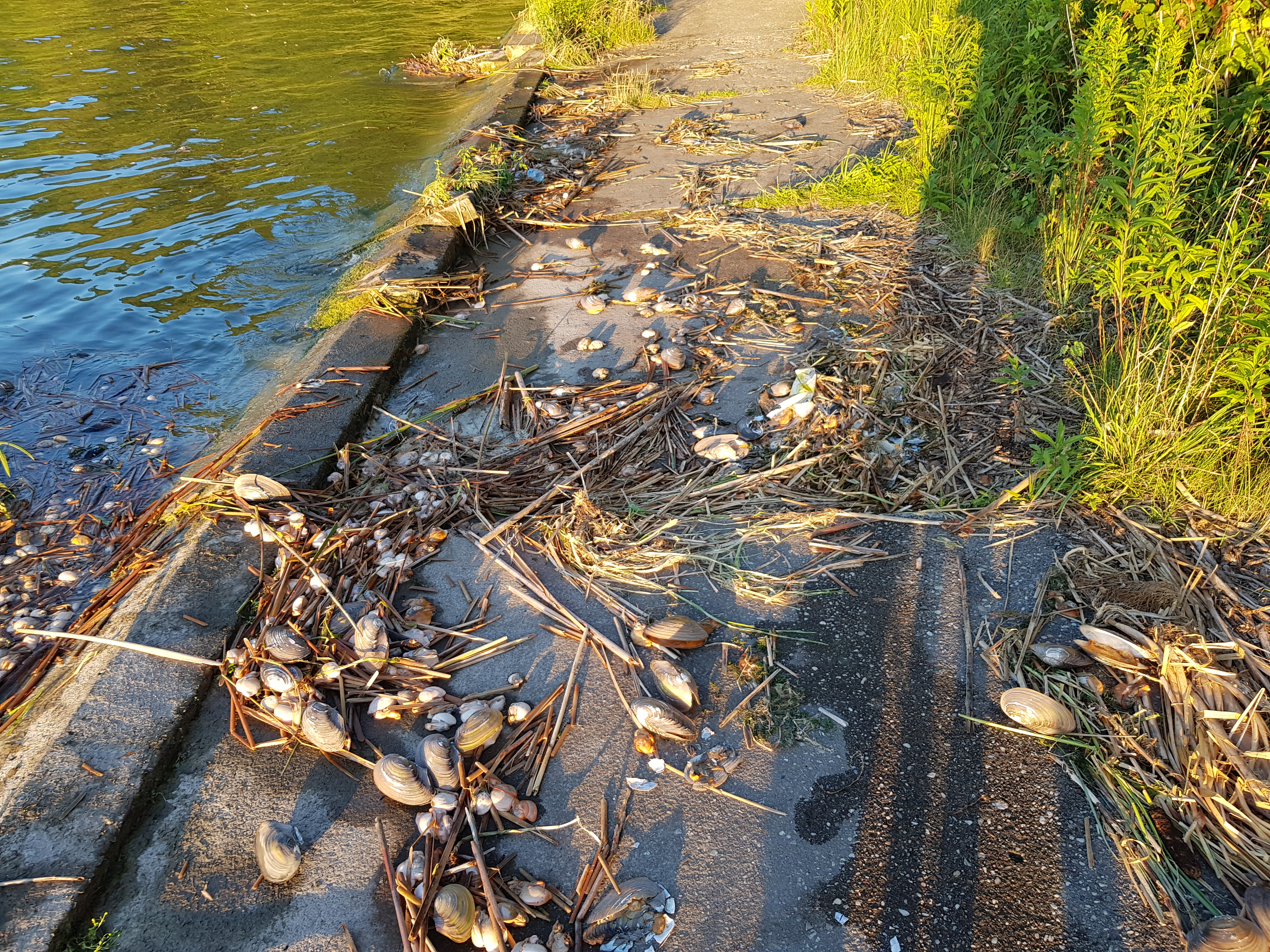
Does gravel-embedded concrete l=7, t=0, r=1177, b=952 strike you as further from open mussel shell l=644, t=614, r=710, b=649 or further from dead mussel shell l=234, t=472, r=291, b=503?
dead mussel shell l=234, t=472, r=291, b=503

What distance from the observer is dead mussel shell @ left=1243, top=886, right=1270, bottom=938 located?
1616 millimetres

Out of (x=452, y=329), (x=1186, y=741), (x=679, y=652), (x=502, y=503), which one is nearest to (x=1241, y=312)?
(x=1186, y=741)

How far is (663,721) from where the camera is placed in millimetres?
2209

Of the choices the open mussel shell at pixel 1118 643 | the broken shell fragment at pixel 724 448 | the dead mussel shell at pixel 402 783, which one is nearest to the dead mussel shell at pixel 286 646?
the dead mussel shell at pixel 402 783

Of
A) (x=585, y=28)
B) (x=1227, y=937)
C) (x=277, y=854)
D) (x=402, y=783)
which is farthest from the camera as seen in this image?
(x=585, y=28)

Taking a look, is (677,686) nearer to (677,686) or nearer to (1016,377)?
(677,686)

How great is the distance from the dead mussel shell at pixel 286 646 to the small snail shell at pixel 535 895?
1.09m

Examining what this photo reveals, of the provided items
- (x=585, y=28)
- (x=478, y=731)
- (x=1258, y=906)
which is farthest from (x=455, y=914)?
(x=585, y=28)

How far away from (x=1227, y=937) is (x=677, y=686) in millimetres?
1355

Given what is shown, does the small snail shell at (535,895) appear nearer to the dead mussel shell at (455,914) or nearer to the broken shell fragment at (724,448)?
the dead mussel shell at (455,914)

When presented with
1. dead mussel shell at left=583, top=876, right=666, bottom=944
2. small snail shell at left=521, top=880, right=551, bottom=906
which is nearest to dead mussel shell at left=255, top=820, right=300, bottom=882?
small snail shell at left=521, top=880, right=551, bottom=906

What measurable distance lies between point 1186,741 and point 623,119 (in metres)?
6.89

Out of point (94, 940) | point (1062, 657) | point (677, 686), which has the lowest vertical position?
point (94, 940)

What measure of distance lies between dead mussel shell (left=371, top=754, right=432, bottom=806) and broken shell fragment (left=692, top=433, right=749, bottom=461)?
170cm
